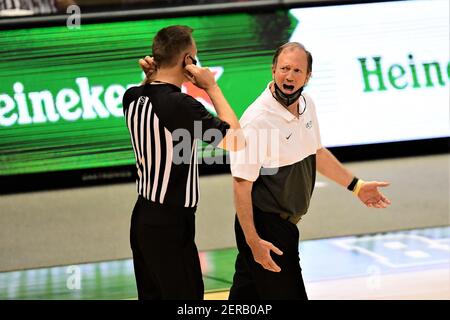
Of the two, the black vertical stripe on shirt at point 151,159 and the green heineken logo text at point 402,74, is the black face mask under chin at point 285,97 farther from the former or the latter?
the green heineken logo text at point 402,74

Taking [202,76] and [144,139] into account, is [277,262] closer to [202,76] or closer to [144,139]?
[144,139]

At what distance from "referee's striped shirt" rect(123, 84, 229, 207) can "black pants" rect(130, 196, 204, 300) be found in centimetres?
6

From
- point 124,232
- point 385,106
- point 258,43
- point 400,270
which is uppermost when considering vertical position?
point 258,43

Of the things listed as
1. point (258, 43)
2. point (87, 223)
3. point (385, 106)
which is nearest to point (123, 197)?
point (87, 223)

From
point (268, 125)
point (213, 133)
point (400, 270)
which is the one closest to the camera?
point (213, 133)

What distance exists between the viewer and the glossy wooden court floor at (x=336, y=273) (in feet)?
22.7

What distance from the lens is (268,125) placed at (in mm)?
5211

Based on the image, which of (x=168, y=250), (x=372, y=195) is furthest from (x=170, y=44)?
(x=372, y=195)

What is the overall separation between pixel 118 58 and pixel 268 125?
3.86 meters

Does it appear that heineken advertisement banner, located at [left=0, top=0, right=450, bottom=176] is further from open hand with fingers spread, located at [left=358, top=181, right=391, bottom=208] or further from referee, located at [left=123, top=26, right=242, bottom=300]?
referee, located at [left=123, top=26, right=242, bottom=300]

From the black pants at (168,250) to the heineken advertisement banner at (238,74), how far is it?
12.5 ft

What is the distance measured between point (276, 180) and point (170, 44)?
885mm

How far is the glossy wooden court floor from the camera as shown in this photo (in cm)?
693
